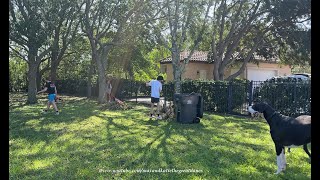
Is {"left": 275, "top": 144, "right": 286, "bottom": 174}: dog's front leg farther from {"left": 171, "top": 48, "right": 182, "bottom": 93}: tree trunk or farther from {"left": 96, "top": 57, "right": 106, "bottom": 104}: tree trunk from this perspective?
{"left": 96, "top": 57, "right": 106, "bottom": 104}: tree trunk

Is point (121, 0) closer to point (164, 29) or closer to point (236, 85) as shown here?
point (164, 29)

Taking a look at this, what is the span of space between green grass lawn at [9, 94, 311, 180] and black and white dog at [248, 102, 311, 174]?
47cm

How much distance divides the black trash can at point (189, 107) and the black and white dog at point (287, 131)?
4.77 meters

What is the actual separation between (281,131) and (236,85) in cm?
837

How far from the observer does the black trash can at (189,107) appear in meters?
9.79

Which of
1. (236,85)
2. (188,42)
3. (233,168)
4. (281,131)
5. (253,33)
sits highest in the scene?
(253,33)

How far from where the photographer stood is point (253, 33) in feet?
66.2

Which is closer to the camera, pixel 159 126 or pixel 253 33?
pixel 159 126

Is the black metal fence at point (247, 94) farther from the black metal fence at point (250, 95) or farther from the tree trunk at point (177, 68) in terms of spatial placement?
the tree trunk at point (177, 68)

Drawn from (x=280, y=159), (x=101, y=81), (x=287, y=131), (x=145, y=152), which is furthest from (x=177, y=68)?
(x=287, y=131)

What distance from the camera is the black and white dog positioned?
4.22 metres

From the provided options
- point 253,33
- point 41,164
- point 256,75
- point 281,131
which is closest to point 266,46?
point 253,33

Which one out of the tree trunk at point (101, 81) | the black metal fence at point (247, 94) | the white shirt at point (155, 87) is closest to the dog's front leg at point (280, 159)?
the black metal fence at point (247, 94)

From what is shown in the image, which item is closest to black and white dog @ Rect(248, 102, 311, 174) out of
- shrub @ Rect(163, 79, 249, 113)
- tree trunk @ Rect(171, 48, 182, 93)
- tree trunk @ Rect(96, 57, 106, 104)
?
tree trunk @ Rect(171, 48, 182, 93)
